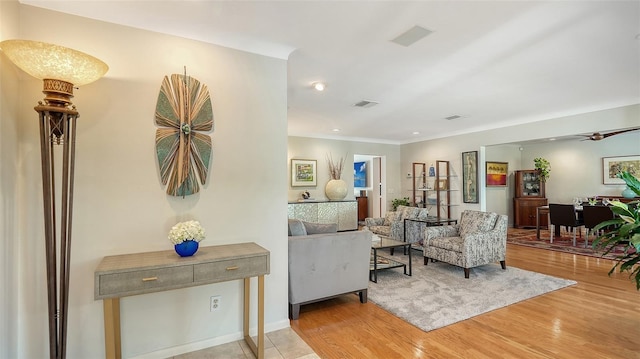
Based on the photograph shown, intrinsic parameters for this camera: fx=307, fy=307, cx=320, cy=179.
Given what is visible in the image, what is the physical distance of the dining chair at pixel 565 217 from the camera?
6.17 m

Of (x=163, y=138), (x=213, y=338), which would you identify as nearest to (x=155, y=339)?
(x=213, y=338)

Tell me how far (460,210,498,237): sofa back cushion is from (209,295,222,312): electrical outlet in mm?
3738

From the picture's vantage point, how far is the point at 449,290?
3668 mm

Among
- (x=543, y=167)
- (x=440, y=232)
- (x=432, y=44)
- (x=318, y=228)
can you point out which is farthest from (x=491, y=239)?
(x=543, y=167)

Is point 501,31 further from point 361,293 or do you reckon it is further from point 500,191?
point 500,191

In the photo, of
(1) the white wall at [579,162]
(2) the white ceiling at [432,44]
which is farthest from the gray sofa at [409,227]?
(1) the white wall at [579,162]

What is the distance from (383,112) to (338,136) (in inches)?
103

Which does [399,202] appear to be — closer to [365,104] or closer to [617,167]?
[365,104]

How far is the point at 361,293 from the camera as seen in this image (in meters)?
3.36

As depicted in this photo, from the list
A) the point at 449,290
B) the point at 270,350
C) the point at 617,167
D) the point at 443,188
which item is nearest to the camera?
the point at 270,350

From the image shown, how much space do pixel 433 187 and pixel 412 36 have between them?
5.69 m

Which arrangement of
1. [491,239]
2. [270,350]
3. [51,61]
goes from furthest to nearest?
[491,239] → [270,350] → [51,61]

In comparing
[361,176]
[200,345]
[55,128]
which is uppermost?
[55,128]

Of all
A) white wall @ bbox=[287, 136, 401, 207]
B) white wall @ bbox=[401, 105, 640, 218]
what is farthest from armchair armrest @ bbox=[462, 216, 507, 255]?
white wall @ bbox=[287, 136, 401, 207]
